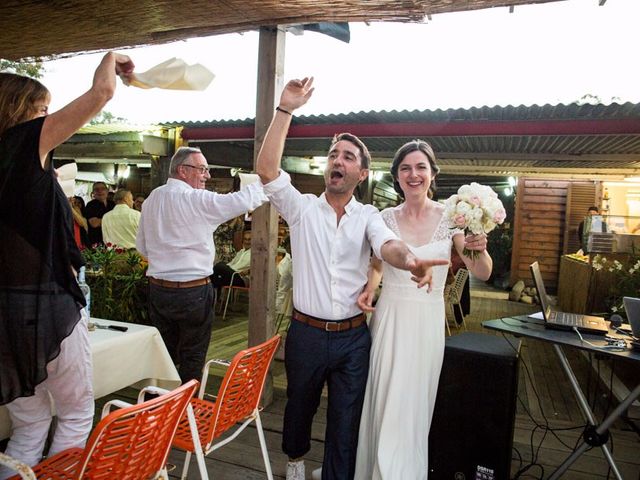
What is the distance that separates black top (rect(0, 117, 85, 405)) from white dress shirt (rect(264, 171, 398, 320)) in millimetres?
1043

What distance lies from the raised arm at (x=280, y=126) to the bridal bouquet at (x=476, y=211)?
3.04 feet

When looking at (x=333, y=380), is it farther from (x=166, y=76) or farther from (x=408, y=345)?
(x=166, y=76)

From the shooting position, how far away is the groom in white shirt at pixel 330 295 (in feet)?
7.54

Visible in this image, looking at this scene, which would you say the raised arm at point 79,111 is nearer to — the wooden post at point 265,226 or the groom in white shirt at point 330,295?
the groom in white shirt at point 330,295

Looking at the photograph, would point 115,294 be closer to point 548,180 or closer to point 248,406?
point 248,406

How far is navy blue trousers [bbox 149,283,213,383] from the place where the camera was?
124 inches

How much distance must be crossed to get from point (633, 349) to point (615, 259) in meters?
5.12

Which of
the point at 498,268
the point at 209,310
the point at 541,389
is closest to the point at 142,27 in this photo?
the point at 209,310

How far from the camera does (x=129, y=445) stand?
152 cm

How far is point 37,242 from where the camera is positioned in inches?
61.3

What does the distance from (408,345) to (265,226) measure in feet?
5.97

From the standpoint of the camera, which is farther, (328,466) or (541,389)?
(541,389)

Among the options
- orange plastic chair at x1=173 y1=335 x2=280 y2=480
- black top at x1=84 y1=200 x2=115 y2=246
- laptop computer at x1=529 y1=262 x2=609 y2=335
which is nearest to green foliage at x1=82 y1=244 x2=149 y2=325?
black top at x1=84 y1=200 x2=115 y2=246

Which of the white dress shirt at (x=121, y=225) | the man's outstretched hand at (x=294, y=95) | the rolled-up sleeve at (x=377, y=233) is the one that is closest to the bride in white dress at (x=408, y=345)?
the rolled-up sleeve at (x=377, y=233)
